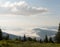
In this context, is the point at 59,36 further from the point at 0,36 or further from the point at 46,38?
the point at 0,36

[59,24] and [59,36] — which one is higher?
[59,24]

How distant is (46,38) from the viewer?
316ft

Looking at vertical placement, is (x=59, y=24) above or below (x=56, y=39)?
above

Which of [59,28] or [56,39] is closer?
[56,39]

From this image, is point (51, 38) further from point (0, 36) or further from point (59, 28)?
point (0, 36)

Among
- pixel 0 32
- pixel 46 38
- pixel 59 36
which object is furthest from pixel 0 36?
pixel 59 36

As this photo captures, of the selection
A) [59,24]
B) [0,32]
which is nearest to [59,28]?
[59,24]

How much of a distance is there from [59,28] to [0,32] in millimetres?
31435

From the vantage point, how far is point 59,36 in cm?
9156

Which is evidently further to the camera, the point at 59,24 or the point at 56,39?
the point at 59,24

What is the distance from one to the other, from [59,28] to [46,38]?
9.70 metres

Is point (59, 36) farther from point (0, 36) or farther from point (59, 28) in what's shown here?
point (0, 36)

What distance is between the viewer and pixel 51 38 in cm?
9556

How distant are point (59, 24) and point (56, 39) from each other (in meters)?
15.7
